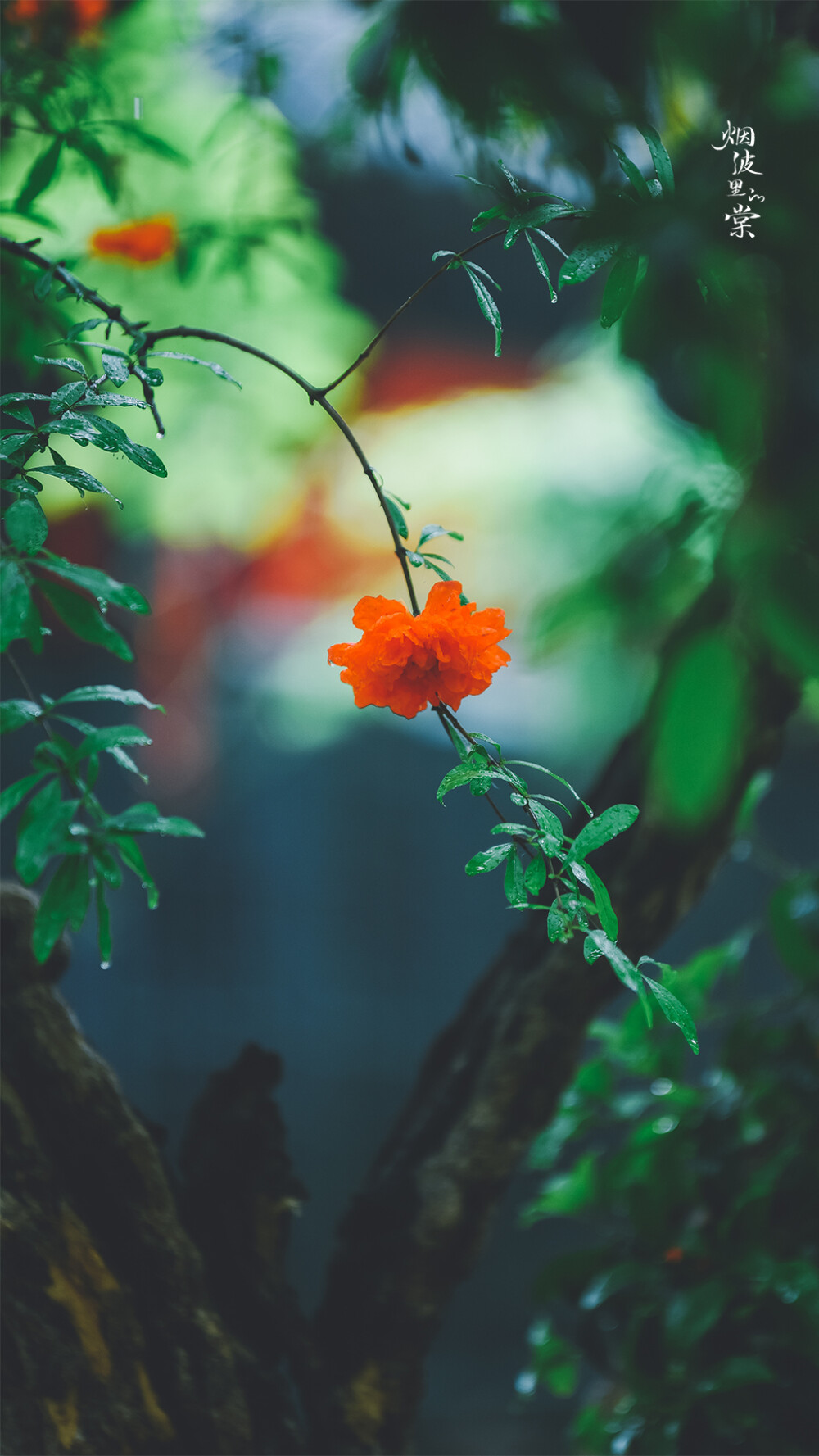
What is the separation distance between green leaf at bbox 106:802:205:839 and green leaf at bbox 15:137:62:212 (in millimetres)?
340

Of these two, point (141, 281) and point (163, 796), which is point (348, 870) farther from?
point (141, 281)

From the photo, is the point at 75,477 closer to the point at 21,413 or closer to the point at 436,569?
the point at 21,413

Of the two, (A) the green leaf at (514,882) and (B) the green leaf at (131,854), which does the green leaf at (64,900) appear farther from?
(A) the green leaf at (514,882)

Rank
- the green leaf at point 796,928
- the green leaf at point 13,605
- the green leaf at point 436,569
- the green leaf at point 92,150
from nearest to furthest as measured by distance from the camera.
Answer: the green leaf at point 13,605
the green leaf at point 436,569
the green leaf at point 92,150
the green leaf at point 796,928

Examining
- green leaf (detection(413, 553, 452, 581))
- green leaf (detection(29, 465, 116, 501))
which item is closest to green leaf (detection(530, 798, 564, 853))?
green leaf (detection(413, 553, 452, 581))

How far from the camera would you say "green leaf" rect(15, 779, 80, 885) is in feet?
1.41

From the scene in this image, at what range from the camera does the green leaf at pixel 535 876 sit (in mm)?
431

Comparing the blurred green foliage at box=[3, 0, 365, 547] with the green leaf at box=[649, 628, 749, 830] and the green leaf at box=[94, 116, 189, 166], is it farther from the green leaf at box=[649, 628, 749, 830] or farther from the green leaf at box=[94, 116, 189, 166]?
the green leaf at box=[649, 628, 749, 830]

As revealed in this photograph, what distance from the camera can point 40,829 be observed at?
17.0 inches

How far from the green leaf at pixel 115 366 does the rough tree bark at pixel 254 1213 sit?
33 centimetres

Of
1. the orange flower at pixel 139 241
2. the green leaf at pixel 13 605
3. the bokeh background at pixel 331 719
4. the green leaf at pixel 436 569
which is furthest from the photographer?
the bokeh background at pixel 331 719

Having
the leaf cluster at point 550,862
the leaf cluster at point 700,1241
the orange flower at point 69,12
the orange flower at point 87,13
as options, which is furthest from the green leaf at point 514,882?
the orange flower at point 87,13

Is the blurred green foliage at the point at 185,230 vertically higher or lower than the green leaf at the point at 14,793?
higher

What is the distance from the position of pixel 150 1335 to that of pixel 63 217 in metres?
1.39
